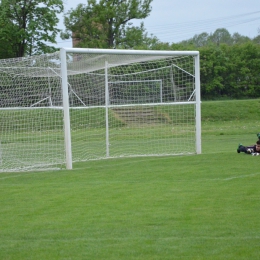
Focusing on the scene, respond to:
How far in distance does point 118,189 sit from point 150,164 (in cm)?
395

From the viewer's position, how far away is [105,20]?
5459 centimetres

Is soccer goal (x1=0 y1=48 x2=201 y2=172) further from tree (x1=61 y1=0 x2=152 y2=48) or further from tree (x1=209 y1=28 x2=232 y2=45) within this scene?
tree (x1=209 y1=28 x2=232 y2=45)

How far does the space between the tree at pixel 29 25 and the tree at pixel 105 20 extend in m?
15.6

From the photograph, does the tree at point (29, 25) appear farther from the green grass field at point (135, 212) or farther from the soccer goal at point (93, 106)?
the green grass field at point (135, 212)

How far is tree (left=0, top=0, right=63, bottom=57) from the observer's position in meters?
37.2

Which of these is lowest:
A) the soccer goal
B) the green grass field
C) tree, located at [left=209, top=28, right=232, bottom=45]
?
the green grass field

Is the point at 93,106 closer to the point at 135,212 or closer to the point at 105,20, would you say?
the point at 135,212

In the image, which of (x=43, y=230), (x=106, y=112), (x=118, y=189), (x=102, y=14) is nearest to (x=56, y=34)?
(x=102, y=14)

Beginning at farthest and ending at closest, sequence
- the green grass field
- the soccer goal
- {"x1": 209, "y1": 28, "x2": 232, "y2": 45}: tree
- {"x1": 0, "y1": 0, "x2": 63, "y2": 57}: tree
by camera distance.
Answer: {"x1": 209, "y1": 28, "x2": 232, "y2": 45}: tree < {"x1": 0, "y1": 0, "x2": 63, "y2": 57}: tree < the soccer goal < the green grass field

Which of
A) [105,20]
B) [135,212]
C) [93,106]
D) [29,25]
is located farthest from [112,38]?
[135,212]

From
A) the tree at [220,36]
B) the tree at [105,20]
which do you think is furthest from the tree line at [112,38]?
the tree at [220,36]

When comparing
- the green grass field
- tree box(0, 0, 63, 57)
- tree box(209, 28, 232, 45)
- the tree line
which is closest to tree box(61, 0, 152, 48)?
the tree line

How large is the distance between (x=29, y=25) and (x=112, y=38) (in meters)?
19.1

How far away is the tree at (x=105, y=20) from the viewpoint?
54.3 metres
